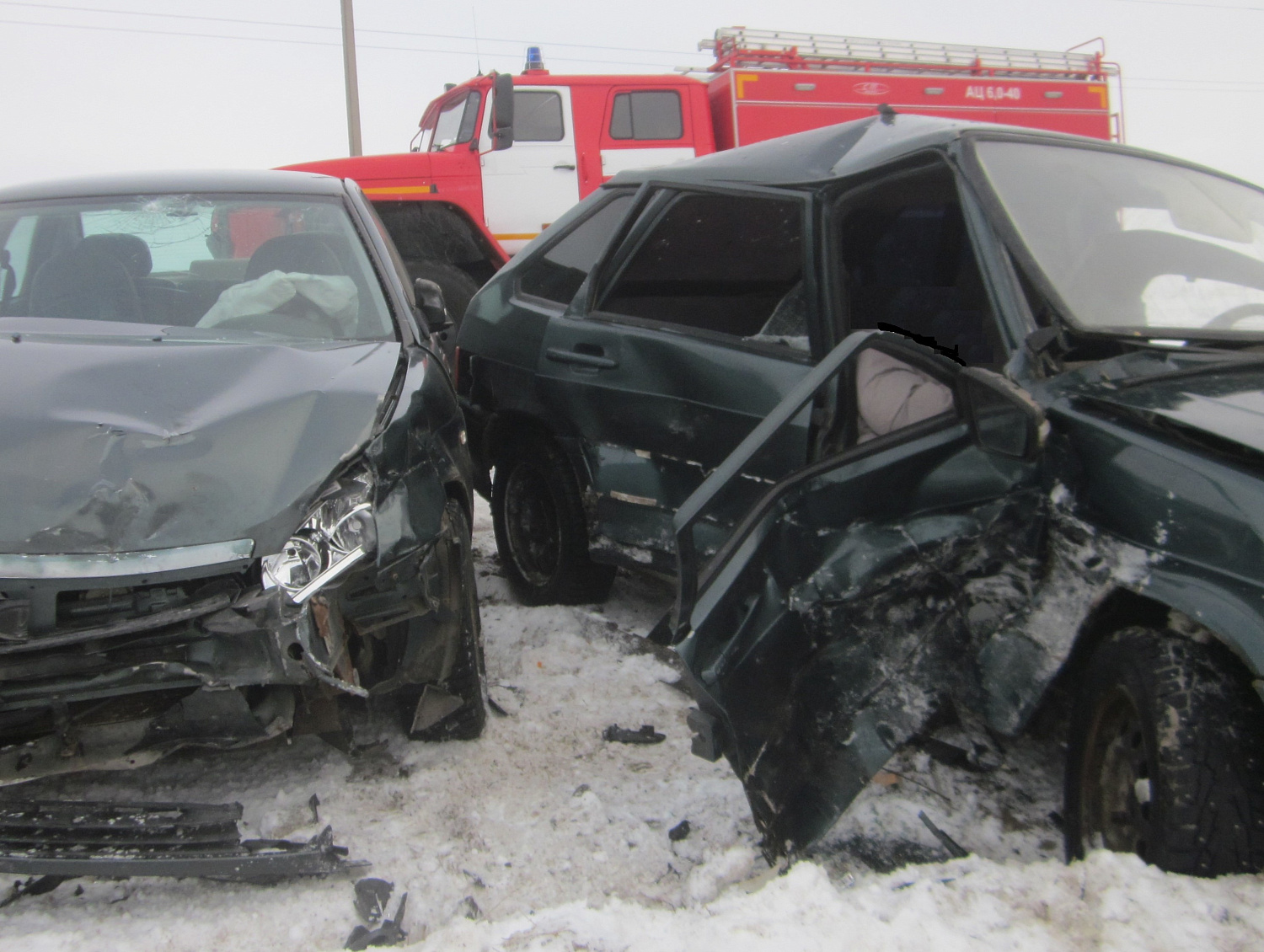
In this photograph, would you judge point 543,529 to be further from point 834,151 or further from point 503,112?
point 503,112

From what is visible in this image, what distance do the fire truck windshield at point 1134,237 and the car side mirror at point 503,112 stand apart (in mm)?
6849

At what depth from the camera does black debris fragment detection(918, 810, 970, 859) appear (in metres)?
2.24

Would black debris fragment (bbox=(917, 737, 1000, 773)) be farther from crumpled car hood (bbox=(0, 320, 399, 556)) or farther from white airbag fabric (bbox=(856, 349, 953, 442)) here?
crumpled car hood (bbox=(0, 320, 399, 556))

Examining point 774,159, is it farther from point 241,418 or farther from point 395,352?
point 241,418

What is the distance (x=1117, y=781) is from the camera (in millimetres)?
1919

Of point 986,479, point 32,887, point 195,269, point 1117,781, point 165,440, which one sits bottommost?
point 32,887

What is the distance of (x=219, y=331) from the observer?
3254 millimetres

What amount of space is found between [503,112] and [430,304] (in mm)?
5838

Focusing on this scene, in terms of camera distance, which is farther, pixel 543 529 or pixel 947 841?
pixel 543 529

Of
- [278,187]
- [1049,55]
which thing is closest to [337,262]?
[278,187]

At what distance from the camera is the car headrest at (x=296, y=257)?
141 inches

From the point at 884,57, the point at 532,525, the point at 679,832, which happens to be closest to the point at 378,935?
the point at 679,832

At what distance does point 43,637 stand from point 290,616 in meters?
0.49

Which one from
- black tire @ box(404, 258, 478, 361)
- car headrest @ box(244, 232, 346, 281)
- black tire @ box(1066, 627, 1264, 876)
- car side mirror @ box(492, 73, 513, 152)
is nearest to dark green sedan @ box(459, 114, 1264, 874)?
black tire @ box(1066, 627, 1264, 876)
